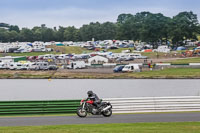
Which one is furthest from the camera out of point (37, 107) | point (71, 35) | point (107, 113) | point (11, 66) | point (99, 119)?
point (71, 35)

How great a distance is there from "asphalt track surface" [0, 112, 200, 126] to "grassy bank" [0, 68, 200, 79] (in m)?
47.9

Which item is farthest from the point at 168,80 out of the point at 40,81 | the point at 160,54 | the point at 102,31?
the point at 102,31

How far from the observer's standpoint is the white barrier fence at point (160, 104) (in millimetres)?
23250

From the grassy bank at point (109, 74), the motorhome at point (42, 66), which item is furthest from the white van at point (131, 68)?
the motorhome at point (42, 66)

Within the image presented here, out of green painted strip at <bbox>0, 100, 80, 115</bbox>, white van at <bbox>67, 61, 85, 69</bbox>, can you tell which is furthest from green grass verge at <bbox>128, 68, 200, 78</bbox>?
green painted strip at <bbox>0, 100, 80, 115</bbox>

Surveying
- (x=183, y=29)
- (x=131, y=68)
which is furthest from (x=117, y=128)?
(x=183, y=29)

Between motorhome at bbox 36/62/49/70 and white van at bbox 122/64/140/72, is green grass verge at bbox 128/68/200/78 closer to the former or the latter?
white van at bbox 122/64/140/72

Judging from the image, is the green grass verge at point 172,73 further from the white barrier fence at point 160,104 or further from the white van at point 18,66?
the white barrier fence at point 160,104

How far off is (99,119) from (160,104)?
14.7 feet

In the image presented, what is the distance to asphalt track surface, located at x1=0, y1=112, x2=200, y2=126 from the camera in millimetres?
20141

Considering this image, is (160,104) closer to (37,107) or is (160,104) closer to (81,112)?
(81,112)

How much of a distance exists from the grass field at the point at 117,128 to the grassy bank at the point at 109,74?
51.5 m

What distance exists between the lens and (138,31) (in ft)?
467

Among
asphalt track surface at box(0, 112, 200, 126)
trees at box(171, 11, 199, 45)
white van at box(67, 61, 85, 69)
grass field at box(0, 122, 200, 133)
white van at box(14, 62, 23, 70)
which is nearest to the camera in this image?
grass field at box(0, 122, 200, 133)
